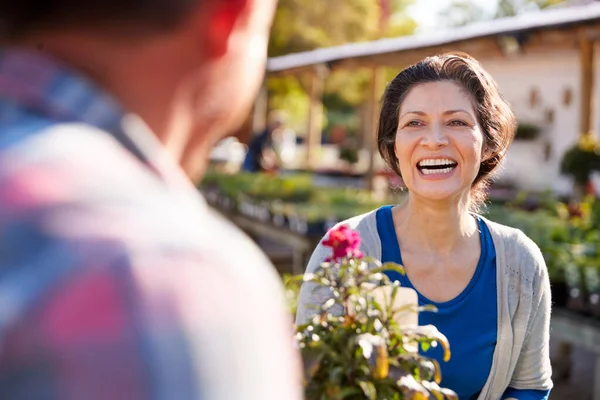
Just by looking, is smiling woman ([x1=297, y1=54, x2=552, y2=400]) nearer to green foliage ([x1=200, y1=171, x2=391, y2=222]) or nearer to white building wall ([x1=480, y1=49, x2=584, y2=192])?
green foliage ([x1=200, y1=171, x2=391, y2=222])

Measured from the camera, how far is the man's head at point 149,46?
2.04 ft

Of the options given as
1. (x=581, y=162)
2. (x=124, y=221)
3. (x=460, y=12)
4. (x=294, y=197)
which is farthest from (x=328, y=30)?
(x=460, y=12)

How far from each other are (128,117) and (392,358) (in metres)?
0.77

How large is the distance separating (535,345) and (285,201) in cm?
736

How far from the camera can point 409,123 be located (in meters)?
2.27

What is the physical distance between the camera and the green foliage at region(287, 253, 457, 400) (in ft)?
3.95

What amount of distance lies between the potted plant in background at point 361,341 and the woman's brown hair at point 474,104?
89 centimetres

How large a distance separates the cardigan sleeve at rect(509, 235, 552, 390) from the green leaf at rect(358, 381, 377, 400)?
107 centimetres

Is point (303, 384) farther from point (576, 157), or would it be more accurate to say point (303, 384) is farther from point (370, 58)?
point (370, 58)

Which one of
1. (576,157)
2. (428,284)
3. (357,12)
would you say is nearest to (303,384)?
(428,284)

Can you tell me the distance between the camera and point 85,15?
2.03 ft

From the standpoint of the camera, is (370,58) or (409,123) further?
(370,58)

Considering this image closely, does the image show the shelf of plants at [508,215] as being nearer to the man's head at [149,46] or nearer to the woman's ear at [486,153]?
the woman's ear at [486,153]

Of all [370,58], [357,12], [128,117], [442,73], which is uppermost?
[357,12]
